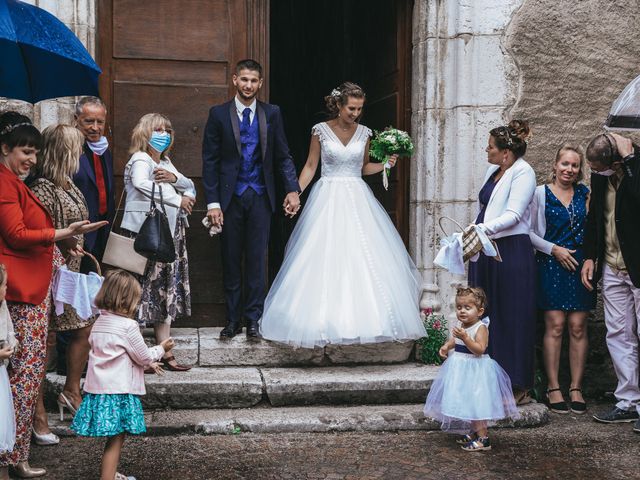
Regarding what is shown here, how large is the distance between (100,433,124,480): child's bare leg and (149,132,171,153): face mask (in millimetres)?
2484

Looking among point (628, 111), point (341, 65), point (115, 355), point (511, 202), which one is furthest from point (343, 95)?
point (115, 355)

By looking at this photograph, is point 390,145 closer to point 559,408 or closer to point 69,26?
point 559,408

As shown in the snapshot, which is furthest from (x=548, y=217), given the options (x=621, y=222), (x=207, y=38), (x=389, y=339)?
(x=207, y=38)

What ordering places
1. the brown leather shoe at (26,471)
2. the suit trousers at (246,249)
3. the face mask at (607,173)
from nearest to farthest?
the brown leather shoe at (26,471) → the face mask at (607,173) → the suit trousers at (246,249)

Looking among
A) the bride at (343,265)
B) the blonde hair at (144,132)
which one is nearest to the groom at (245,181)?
the bride at (343,265)

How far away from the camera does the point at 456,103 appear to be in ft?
22.9

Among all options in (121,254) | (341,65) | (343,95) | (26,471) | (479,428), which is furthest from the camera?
(341,65)

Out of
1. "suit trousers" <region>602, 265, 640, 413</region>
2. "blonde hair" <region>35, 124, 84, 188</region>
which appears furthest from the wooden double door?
"suit trousers" <region>602, 265, 640, 413</region>

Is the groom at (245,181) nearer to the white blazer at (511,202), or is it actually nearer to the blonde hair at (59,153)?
the blonde hair at (59,153)

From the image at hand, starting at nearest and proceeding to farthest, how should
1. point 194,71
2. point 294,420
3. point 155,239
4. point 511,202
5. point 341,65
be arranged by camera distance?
point 294,420
point 155,239
point 511,202
point 194,71
point 341,65

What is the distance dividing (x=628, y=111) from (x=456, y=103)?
184 centimetres

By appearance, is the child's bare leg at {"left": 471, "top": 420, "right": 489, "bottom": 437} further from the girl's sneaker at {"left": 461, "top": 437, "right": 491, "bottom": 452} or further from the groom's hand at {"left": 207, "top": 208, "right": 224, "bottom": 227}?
the groom's hand at {"left": 207, "top": 208, "right": 224, "bottom": 227}

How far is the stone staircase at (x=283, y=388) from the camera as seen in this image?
5.64 meters

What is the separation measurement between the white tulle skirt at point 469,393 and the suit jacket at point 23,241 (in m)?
2.45
